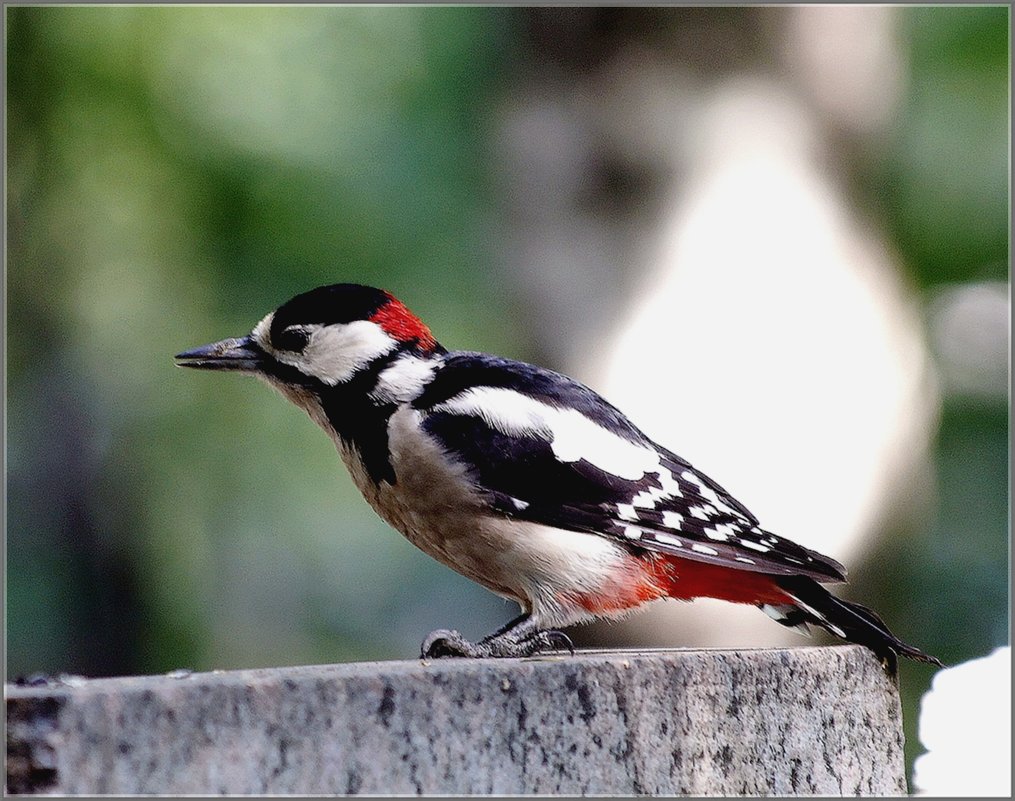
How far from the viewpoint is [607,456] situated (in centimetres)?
314

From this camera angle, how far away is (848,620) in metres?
2.91

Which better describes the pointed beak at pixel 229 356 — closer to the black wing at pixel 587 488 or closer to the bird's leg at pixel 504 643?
the black wing at pixel 587 488

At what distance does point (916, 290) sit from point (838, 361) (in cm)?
180

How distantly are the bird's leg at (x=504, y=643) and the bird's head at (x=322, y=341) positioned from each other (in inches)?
29.9

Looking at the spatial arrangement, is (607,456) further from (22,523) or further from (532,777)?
(22,523)

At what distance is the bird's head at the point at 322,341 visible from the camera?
10.7 feet

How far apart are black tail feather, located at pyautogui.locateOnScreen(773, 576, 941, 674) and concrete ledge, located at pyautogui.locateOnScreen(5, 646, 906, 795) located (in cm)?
18

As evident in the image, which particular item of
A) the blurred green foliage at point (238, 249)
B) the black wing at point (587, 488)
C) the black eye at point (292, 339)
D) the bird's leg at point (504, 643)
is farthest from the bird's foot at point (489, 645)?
the blurred green foliage at point (238, 249)

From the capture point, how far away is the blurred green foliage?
263 inches

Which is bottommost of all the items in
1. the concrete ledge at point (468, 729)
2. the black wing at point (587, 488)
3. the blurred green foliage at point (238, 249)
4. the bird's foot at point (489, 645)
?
the concrete ledge at point (468, 729)

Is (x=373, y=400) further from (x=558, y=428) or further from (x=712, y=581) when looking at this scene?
(x=712, y=581)

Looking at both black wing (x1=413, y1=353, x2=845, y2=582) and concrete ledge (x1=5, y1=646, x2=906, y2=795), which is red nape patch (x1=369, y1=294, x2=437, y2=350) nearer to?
black wing (x1=413, y1=353, x2=845, y2=582)

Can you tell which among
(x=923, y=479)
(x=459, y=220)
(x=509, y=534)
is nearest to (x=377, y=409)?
(x=509, y=534)

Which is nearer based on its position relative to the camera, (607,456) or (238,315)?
(607,456)
